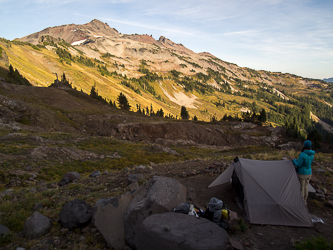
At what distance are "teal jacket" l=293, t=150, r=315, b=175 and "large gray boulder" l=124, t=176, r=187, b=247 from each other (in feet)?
19.5

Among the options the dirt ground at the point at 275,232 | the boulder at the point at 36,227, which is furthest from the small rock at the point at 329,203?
the boulder at the point at 36,227

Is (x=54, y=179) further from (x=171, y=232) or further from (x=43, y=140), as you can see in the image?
(x=171, y=232)

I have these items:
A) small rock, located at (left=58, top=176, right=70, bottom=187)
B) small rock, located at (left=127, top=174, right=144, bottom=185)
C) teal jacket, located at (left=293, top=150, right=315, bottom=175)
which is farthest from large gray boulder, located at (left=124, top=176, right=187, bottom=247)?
small rock, located at (left=58, top=176, right=70, bottom=187)

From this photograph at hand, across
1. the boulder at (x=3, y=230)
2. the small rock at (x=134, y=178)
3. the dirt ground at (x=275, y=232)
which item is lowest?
the boulder at (x=3, y=230)

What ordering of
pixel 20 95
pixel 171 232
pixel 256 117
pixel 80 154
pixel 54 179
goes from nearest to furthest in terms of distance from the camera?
1. pixel 171 232
2. pixel 54 179
3. pixel 80 154
4. pixel 20 95
5. pixel 256 117

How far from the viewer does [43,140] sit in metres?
25.4

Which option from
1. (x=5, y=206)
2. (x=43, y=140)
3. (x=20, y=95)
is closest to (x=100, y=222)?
(x=5, y=206)

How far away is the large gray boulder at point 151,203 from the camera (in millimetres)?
6297

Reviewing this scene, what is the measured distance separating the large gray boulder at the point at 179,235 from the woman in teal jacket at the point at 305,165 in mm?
5954

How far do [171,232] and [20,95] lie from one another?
201 feet

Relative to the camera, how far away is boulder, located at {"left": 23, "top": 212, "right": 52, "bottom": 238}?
6.73m

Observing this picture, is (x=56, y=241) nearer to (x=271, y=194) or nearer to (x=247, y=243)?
(x=247, y=243)

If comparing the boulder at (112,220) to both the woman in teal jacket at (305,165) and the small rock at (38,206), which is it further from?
the woman in teal jacket at (305,165)

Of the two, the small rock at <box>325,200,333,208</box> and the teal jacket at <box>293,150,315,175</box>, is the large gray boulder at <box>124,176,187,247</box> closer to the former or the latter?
the teal jacket at <box>293,150,315,175</box>
